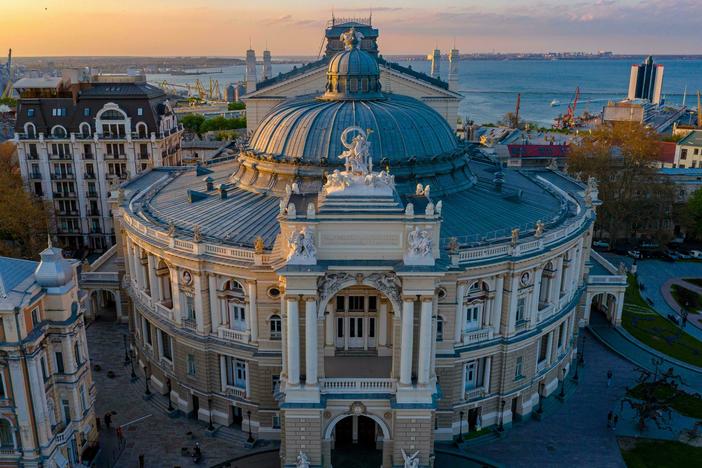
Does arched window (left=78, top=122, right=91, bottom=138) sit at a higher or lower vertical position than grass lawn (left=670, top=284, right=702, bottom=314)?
higher

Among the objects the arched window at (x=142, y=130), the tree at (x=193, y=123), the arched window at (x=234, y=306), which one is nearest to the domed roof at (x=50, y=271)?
the arched window at (x=234, y=306)

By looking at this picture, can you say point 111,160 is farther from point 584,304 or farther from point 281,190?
point 584,304

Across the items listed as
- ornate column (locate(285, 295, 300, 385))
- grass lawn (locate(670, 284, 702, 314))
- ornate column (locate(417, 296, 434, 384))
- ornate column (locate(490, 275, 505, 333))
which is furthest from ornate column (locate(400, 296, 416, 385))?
grass lawn (locate(670, 284, 702, 314))

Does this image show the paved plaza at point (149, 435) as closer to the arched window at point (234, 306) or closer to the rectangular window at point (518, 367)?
the arched window at point (234, 306)

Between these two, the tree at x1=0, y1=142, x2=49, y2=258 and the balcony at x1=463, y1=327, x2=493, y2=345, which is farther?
the tree at x1=0, y1=142, x2=49, y2=258

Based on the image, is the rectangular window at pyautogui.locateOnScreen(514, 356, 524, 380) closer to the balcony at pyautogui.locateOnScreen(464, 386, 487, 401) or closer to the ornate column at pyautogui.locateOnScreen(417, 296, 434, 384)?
the balcony at pyautogui.locateOnScreen(464, 386, 487, 401)

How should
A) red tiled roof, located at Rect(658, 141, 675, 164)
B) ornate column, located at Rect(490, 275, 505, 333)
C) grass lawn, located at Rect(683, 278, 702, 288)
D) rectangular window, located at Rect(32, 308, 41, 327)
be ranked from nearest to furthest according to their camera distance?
rectangular window, located at Rect(32, 308, 41, 327), ornate column, located at Rect(490, 275, 505, 333), grass lawn, located at Rect(683, 278, 702, 288), red tiled roof, located at Rect(658, 141, 675, 164)

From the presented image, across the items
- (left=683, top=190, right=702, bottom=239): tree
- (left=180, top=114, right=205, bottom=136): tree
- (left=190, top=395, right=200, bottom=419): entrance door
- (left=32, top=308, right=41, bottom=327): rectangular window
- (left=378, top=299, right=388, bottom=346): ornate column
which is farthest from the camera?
(left=180, top=114, right=205, bottom=136): tree

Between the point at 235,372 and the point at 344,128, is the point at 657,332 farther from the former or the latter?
the point at 235,372
